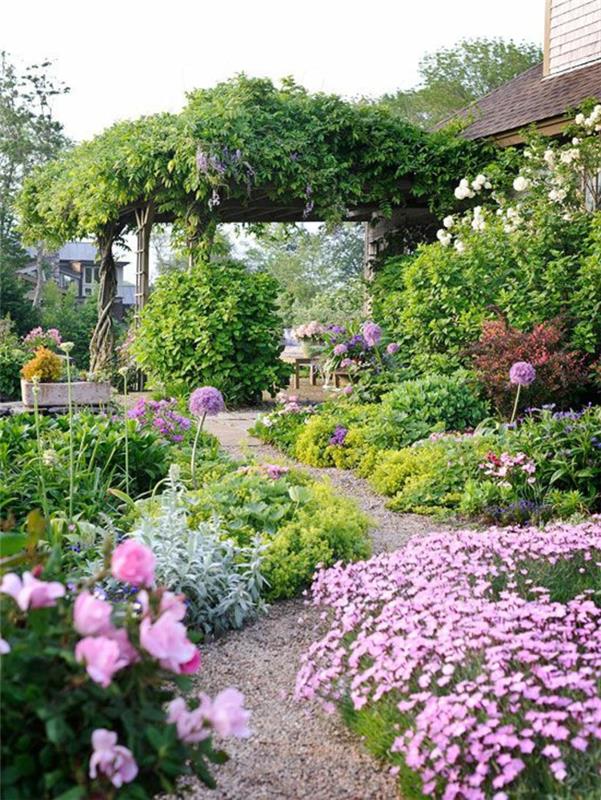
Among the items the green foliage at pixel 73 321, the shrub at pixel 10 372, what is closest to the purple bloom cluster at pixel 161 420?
the shrub at pixel 10 372

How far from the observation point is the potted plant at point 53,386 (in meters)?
9.23

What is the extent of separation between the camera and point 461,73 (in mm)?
34344

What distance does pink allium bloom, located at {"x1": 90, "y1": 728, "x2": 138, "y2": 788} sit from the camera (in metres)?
1.38

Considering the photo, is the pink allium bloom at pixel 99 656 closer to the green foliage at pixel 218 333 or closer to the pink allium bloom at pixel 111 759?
the pink allium bloom at pixel 111 759

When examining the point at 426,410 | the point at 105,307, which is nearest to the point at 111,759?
the point at 426,410

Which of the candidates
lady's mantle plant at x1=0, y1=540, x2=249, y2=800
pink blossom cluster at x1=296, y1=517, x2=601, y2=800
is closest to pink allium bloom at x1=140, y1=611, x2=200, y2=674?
lady's mantle plant at x1=0, y1=540, x2=249, y2=800

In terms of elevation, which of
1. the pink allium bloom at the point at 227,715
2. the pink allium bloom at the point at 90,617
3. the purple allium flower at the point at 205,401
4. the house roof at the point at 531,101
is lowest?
the pink allium bloom at the point at 227,715

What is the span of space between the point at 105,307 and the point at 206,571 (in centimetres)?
1073

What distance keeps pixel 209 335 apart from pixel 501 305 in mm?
3371

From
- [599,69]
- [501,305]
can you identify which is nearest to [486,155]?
[599,69]

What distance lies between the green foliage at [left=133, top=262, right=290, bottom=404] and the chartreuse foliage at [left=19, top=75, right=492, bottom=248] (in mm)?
912

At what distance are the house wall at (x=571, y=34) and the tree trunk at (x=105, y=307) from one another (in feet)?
21.9

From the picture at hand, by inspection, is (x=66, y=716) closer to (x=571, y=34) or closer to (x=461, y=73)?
(x=571, y=34)

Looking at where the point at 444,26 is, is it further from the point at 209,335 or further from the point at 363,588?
the point at 363,588
